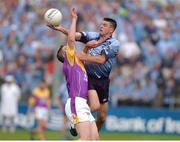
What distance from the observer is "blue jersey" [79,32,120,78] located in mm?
15508

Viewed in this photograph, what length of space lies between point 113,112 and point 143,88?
1.25 metres

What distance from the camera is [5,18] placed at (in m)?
28.2

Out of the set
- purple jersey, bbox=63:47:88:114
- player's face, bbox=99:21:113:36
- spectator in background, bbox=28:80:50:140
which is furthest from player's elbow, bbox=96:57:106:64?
spectator in background, bbox=28:80:50:140

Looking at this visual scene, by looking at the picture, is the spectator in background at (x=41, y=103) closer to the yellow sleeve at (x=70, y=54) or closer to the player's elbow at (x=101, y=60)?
the player's elbow at (x=101, y=60)

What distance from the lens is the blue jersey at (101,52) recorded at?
15.5 m

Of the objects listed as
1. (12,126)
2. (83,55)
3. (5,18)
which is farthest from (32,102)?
(83,55)

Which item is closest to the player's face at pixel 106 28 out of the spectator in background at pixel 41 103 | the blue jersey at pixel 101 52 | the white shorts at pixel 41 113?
the blue jersey at pixel 101 52

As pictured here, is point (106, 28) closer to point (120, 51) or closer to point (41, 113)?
point (41, 113)

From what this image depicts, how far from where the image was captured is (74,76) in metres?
15.0

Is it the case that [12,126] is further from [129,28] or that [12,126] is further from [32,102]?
[129,28]

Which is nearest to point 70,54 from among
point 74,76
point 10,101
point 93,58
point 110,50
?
point 74,76

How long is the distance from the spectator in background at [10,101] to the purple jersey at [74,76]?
39.3ft

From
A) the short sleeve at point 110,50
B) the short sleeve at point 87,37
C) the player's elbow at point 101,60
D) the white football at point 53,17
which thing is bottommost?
the player's elbow at point 101,60

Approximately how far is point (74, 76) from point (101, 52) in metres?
0.79
